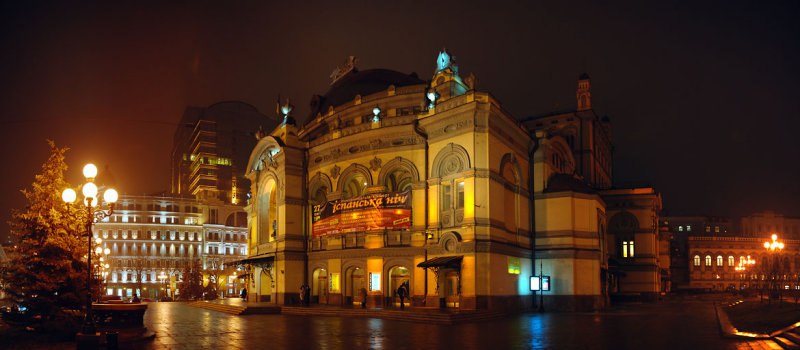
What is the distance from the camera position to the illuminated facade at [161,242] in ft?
320

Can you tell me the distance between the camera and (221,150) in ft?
416

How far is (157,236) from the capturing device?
10075 centimetres

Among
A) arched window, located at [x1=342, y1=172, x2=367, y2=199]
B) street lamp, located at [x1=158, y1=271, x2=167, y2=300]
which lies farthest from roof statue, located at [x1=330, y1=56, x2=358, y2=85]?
street lamp, located at [x1=158, y1=271, x2=167, y2=300]

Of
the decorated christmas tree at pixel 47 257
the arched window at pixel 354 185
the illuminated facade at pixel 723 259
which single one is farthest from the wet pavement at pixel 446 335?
the illuminated facade at pixel 723 259

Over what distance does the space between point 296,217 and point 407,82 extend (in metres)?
15.1

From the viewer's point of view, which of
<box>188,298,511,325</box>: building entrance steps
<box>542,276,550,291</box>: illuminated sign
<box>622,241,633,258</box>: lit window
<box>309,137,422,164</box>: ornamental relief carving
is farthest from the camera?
<box>622,241,633,258</box>: lit window

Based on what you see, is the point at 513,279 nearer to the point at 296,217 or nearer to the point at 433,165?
the point at 433,165

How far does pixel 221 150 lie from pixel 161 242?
3088cm

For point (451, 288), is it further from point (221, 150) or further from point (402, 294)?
point (221, 150)

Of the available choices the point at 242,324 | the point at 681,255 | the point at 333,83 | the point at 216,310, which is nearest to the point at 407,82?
the point at 333,83

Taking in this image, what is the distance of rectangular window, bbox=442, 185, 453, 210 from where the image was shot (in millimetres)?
35531

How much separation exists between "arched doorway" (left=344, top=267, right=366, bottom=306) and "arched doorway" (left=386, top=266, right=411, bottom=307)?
2.36 m

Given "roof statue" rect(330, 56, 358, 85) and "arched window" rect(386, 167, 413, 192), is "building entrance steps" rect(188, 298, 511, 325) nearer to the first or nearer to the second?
→ "arched window" rect(386, 167, 413, 192)

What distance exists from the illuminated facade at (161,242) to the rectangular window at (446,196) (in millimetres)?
63942
